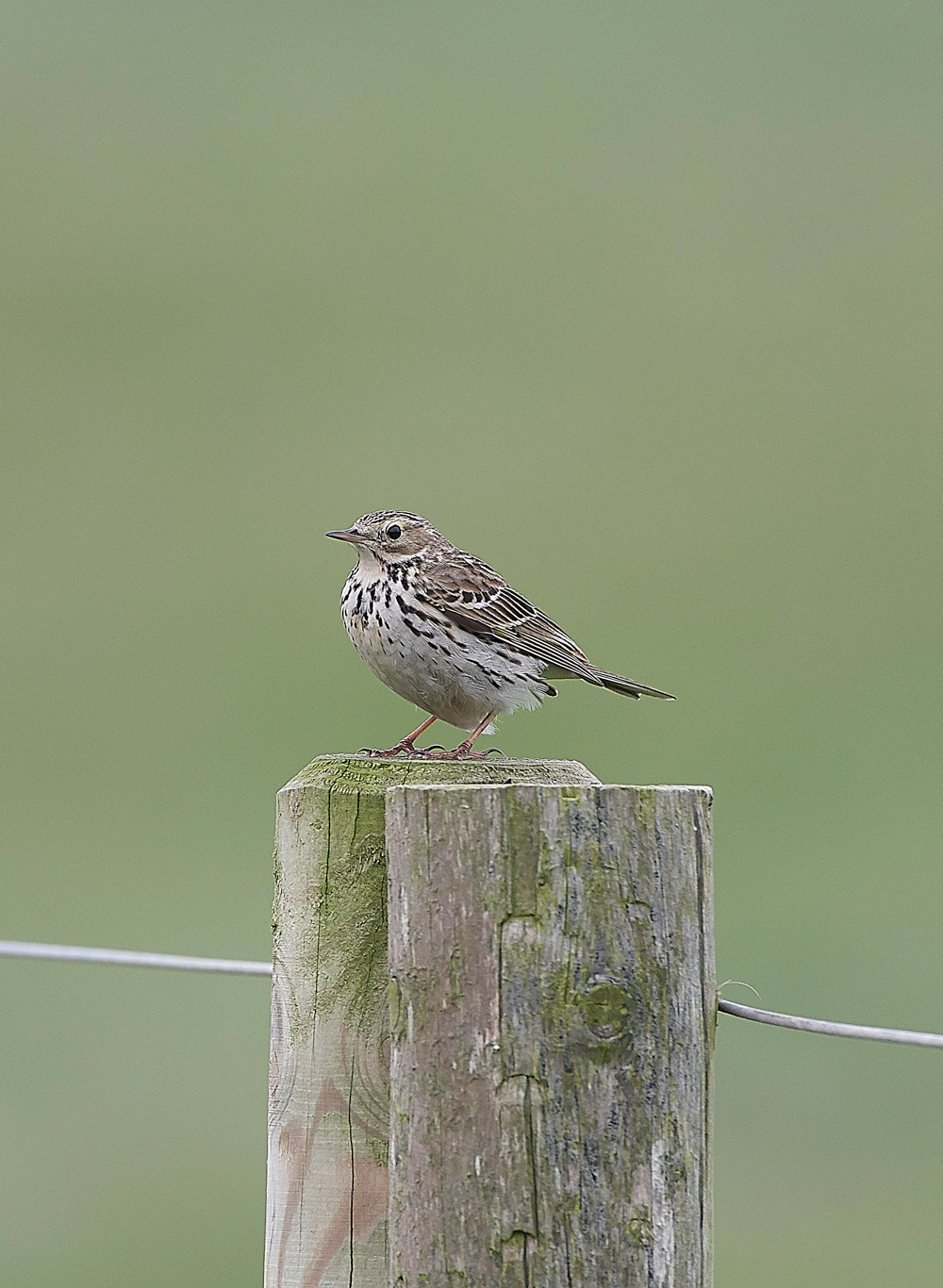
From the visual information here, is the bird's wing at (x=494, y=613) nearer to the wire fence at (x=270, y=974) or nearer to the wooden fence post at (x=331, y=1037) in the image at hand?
the wire fence at (x=270, y=974)

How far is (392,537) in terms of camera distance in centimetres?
567

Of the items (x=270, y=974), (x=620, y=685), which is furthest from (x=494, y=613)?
(x=270, y=974)

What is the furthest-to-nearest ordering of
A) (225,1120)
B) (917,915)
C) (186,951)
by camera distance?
(917,915), (186,951), (225,1120)

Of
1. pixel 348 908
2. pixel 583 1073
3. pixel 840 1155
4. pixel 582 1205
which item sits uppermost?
pixel 348 908

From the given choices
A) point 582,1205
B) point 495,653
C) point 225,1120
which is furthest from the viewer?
point 225,1120

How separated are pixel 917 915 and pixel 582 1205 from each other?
14.5 meters

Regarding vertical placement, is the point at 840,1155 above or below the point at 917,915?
below

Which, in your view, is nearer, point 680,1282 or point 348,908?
point 680,1282

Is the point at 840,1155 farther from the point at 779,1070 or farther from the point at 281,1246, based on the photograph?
the point at 281,1246

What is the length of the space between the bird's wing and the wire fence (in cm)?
124

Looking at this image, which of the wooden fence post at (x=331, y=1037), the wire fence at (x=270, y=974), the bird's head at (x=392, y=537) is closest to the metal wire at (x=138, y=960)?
the wire fence at (x=270, y=974)

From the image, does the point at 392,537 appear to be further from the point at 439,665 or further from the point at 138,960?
the point at 138,960

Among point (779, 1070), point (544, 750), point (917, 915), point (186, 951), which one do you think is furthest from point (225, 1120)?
point (917, 915)

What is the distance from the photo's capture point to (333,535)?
18.1 feet
